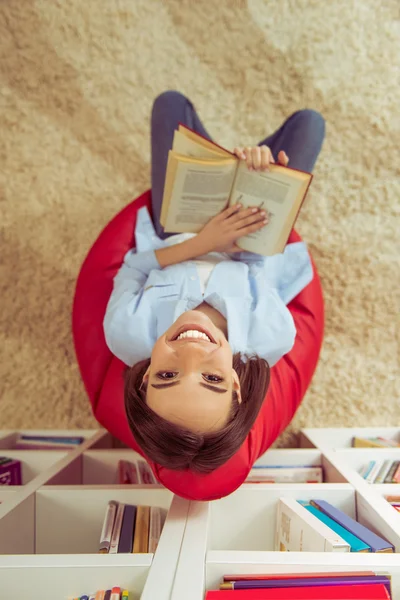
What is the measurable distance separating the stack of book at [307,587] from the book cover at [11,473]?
2.42 ft

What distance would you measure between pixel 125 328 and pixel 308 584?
2.04 ft

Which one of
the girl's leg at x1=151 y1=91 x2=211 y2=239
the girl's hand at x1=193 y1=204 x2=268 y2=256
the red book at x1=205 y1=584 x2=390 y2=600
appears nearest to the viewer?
the red book at x1=205 y1=584 x2=390 y2=600

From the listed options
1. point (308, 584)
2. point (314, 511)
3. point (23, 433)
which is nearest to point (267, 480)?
point (314, 511)

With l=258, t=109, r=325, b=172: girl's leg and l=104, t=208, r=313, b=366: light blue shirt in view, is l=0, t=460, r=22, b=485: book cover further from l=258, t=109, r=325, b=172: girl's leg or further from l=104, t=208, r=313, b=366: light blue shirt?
l=258, t=109, r=325, b=172: girl's leg

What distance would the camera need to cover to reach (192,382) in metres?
0.90

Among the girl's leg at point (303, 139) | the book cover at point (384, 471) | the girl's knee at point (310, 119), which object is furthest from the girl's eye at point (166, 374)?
the girl's knee at point (310, 119)

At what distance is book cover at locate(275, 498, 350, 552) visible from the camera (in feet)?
3.00

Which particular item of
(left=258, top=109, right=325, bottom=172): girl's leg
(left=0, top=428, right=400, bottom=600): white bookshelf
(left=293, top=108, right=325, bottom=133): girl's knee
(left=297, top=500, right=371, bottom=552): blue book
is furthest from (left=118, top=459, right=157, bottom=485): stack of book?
(left=293, top=108, right=325, bottom=133): girl's knee

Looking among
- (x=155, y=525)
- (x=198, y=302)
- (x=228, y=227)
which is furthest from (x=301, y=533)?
(x=228, y=227)

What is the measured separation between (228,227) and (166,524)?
2.21ft

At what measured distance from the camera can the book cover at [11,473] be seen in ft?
4.37

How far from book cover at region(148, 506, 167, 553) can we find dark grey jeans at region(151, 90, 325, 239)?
74 cm

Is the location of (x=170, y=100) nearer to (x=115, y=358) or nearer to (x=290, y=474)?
(x=115, y=358)

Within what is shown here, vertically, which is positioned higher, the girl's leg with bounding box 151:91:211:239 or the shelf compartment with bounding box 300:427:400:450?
the girl's leg with bounding box 151:91:211:239
